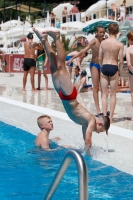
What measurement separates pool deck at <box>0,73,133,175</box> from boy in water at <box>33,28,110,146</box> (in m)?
0.36

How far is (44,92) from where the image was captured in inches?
499

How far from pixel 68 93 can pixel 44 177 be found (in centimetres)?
109

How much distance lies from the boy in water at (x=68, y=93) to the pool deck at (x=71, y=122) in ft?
1.19

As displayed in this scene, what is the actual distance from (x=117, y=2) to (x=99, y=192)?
24085mm

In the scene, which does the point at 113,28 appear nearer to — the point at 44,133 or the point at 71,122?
the point at 71,122

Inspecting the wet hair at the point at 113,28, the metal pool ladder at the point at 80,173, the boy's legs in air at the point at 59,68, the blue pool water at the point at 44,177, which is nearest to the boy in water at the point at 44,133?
the blue pool water at the point at 44,177

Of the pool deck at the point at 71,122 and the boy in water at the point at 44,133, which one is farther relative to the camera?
the boy in water at the point at 44,133

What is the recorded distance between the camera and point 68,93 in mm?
5379

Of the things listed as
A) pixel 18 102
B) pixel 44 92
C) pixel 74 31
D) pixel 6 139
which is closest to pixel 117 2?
pixel 74 31

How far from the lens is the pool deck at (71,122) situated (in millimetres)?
5566

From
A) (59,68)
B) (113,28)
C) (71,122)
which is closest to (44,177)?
(59,68)

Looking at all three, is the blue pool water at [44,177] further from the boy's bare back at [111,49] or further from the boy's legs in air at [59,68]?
the boy's bare back at [111,49]

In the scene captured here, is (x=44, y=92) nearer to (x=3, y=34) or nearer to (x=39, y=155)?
(x=39, y=155)

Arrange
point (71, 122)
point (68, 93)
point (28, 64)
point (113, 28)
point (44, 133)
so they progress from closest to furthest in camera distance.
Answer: point (68, 93) < point (44, 133) < point (113, 28) < point (71, 122) < point (28, 64)
